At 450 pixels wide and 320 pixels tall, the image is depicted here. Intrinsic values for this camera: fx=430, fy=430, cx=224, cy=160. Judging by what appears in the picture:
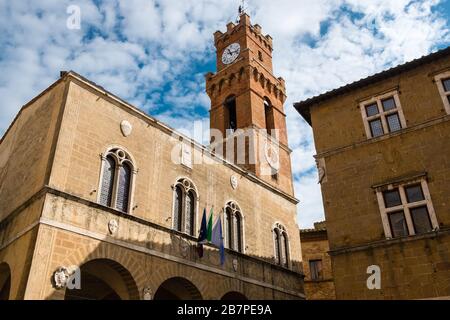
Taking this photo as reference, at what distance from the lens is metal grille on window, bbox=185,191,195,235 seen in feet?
55.2

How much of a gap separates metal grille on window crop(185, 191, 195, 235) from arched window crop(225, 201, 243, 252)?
6.96 ft

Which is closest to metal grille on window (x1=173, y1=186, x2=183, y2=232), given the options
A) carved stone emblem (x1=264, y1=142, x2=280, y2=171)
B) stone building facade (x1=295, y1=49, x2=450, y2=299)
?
stone building facade (x1=295, y1=49, x2=450, y2=299)

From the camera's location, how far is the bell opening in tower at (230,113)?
28.5 meters

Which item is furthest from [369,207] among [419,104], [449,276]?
[419,104]

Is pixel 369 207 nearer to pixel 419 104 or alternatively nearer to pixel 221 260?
pixel 419 104

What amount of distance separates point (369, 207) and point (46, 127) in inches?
433

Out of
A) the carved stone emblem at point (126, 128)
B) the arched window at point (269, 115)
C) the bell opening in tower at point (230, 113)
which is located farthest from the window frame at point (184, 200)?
the arched window at point (269, 115)

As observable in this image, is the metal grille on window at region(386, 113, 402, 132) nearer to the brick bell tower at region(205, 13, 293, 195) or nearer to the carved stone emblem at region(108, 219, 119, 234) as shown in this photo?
the carved stone emblem at region(108, 219, 119, 234)

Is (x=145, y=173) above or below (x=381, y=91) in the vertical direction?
below

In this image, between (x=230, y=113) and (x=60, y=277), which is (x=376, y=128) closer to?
(x=60, y=277)

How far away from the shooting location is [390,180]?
44.1ft

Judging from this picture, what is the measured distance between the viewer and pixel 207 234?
16312 millimetres

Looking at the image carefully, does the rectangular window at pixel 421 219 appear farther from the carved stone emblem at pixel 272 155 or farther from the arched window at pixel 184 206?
the carved stone emblem at pixel 272 155

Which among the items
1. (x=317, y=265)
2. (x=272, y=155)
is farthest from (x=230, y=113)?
(x=317, y=265)
